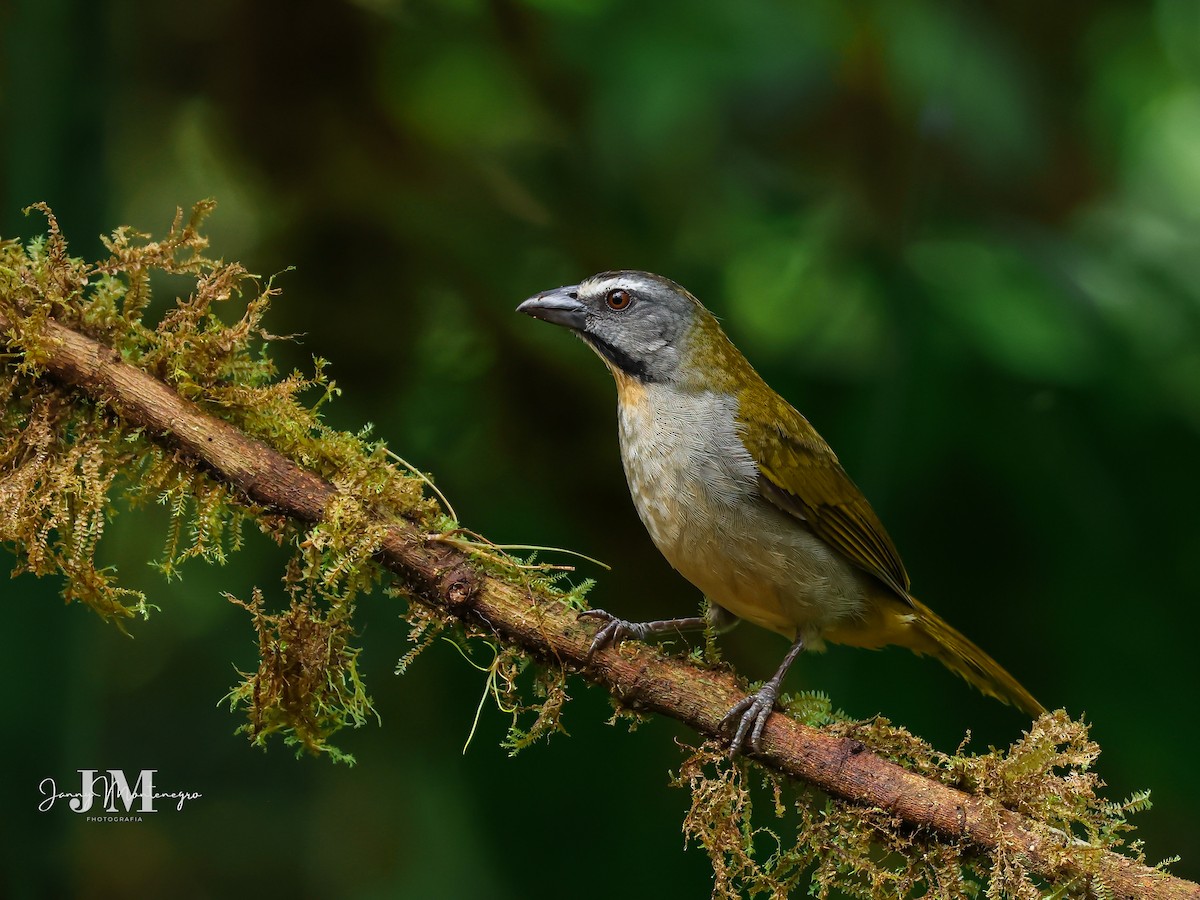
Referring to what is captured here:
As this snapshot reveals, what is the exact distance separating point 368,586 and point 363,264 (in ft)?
6.53

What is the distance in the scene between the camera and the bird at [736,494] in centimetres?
258

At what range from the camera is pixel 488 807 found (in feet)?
12.2

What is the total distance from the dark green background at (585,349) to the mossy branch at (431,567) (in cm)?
155

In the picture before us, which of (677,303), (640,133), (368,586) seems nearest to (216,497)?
(368,586)

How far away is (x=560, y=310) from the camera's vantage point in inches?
113

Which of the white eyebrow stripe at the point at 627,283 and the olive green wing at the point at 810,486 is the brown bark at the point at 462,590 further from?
the white eyebrow stripe at the point at 627,283

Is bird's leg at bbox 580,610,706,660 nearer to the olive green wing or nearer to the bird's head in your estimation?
the olive green wing

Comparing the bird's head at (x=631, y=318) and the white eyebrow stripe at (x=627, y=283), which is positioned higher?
the white eyebrow stripe at (x=627, y=283)

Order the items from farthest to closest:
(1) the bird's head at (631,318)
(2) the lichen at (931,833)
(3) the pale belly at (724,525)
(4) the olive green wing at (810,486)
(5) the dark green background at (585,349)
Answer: (5) the dark green background at (585,349) → (1) the bird's head at (631,318) → (4) the olive green wing at (810,486) → (3) the pale belly at (724,525) → (2) the lichen at (931,833)

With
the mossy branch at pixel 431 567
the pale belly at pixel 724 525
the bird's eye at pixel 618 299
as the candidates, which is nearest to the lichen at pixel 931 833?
the mossy branch at pixel 431 567

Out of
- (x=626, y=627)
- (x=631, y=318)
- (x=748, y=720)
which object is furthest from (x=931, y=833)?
(x=631, y=318)

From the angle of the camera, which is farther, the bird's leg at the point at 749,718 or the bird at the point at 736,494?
the bird at the point at 736,494

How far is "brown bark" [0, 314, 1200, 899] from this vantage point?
2102 mm

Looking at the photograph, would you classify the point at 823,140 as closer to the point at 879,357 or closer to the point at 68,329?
the point at 879,357
